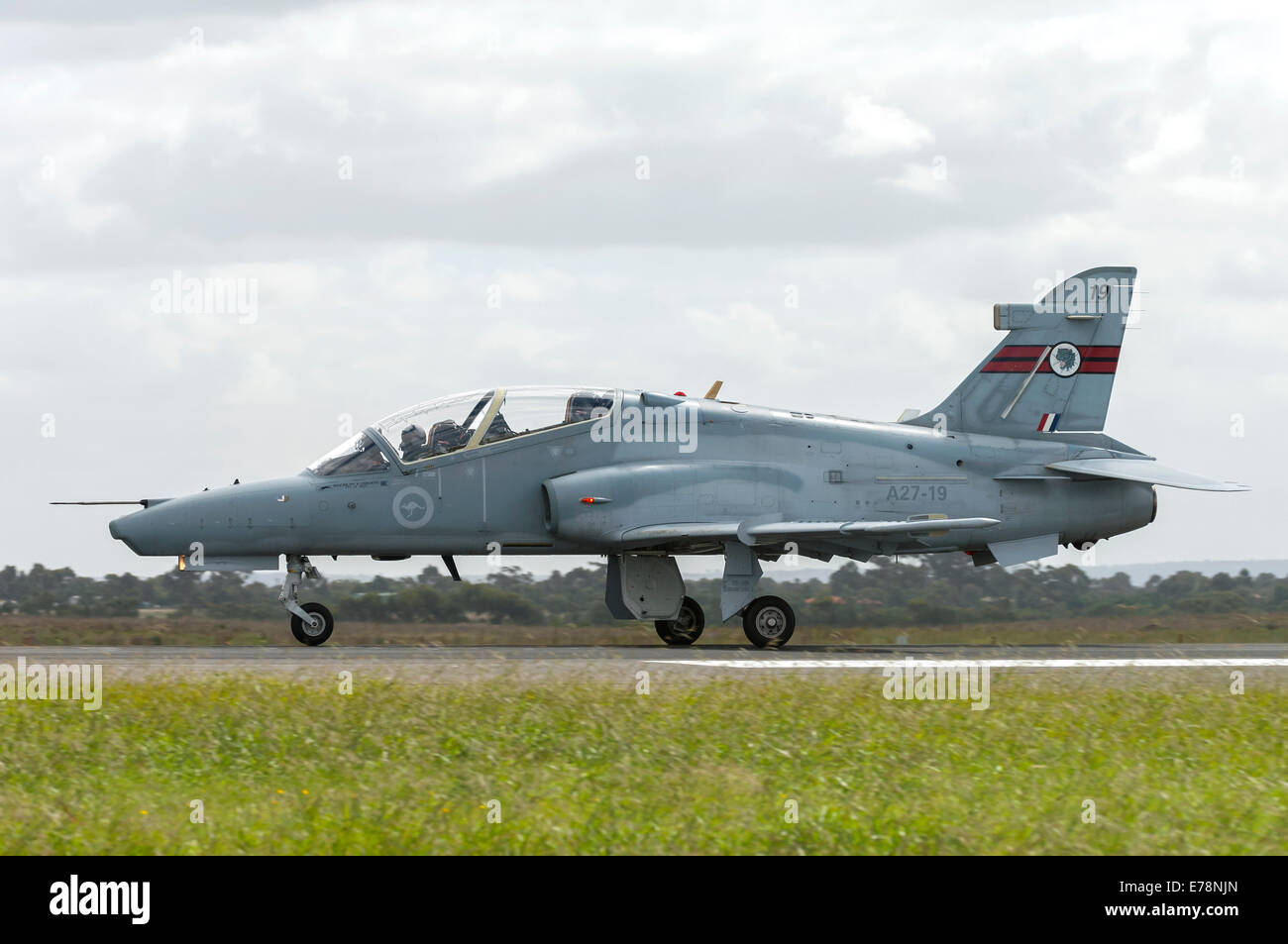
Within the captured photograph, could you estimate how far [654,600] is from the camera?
19469 mm

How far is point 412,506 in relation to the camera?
18344 mm

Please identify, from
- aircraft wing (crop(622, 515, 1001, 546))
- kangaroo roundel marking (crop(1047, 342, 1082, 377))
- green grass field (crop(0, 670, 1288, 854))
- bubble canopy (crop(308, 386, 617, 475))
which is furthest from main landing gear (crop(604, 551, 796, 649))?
green grass field (crop(0, 670, 1288, 854))

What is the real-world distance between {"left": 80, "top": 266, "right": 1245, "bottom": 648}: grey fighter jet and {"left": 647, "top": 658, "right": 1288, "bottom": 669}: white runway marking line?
2.70 m

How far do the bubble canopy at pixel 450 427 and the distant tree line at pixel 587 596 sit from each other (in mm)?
1758

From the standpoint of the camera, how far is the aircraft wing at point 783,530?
1800 centimetres

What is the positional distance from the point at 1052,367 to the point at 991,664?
700 centimetres

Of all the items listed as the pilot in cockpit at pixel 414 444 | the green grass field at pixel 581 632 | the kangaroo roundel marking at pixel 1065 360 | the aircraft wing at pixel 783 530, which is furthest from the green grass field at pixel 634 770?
the kangaroo roundel marking at pixel 1065 360

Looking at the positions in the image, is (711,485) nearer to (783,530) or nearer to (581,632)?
(783,530)

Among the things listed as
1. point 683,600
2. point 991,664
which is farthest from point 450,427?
point 991,664

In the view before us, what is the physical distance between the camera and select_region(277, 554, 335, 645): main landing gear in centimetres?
1798

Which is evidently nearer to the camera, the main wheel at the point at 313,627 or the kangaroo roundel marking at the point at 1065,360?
the main wheel at the point at 313,627

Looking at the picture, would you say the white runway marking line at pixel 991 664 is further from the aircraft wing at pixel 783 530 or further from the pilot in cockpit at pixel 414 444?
the pilot in cockpit at pixel 414 444

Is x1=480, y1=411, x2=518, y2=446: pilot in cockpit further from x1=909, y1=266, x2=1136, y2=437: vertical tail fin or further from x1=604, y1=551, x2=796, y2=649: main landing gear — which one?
x1=909, y1=266, x2=1136, y2=437: vertical tail fin
